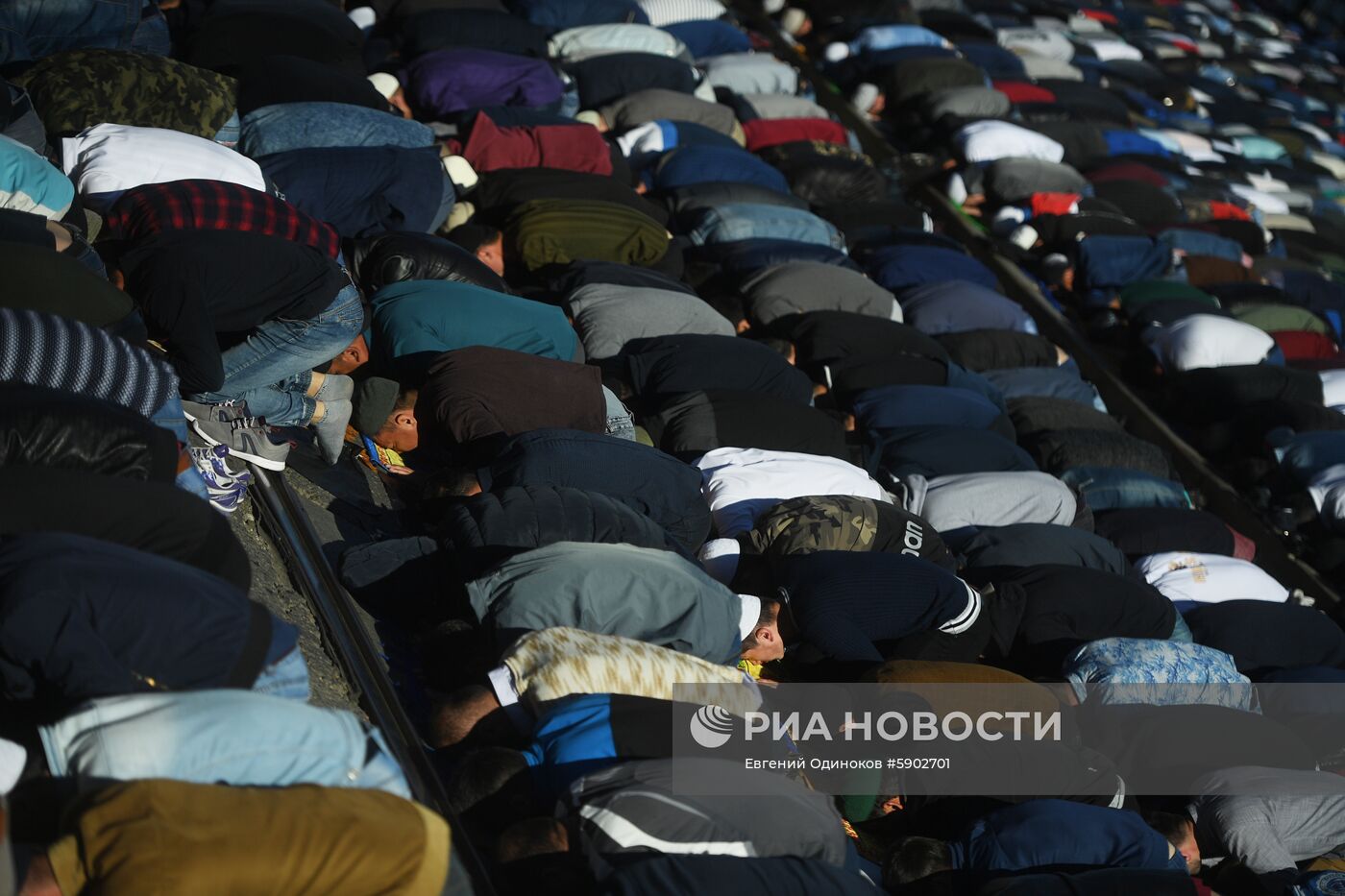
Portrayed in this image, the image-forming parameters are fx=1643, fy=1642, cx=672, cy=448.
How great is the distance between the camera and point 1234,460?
845 centimetres

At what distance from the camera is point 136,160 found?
5691 millimetres

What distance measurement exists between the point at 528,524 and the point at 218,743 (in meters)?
1.60

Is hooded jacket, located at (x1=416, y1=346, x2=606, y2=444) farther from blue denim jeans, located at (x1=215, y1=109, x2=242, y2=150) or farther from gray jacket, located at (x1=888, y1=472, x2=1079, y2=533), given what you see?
blue denim jeans, located at (x1=215, y1=109, x2=242, y2=150)

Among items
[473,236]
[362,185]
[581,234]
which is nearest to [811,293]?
[581,234]

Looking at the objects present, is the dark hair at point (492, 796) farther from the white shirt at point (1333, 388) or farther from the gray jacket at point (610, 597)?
the white shirt at point (1333, 388)

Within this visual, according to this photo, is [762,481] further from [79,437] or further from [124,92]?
[124,92]

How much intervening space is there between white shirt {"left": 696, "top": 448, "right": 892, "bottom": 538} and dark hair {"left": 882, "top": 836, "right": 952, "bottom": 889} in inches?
60.0

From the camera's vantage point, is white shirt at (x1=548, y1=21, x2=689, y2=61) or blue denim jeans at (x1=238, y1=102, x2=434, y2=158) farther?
white shirt at (x1=548, y1=21, x2=689, y2=61)

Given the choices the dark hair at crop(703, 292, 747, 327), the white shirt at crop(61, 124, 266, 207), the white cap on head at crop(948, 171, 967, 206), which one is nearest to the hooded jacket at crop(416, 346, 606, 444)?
the white shirt at crop(61, 124, 266, 207)

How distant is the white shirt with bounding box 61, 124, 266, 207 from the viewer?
5.62 meters

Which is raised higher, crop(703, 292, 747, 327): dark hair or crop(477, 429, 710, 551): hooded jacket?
crop(477, 429, 710, 551): hooded jacket

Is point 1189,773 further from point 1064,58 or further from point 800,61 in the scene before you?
point 1064,58

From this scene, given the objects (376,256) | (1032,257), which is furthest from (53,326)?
(1032,257)

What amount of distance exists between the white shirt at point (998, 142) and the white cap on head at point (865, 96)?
84 cm
